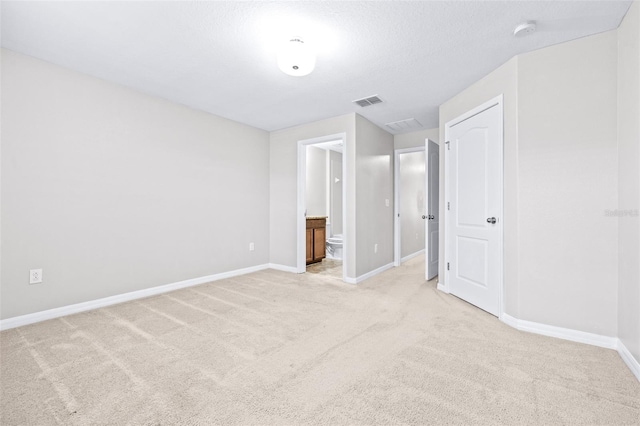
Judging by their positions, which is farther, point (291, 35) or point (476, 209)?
point (476, 209)

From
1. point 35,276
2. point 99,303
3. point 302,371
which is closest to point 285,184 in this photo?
point 99,303

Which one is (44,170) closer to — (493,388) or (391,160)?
(493,388)

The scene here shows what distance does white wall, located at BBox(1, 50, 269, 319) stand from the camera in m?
2.48

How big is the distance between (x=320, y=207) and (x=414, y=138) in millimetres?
2633

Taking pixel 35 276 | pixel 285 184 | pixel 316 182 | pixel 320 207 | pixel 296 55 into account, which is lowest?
pixel 35 276

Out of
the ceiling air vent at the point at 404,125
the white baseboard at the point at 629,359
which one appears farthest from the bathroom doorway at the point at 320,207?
the white baseboard at the point at 629,359

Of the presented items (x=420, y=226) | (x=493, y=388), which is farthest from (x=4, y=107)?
(x=420, y=226)

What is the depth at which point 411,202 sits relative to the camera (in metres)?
5.87

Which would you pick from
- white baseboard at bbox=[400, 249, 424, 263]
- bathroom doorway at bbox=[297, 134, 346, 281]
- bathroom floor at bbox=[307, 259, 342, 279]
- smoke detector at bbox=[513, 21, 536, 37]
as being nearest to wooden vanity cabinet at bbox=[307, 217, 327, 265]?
bathroom doorway at bbox=[297, 134, 346, 281]

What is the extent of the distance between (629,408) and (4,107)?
4.73m

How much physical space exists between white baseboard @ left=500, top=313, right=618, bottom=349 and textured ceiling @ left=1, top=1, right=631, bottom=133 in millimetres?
2284

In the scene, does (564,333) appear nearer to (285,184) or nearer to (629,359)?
(629,359)

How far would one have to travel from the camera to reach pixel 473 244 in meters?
3.05

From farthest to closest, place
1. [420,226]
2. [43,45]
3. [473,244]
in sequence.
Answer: [420,226], [473,244], [43,45]
